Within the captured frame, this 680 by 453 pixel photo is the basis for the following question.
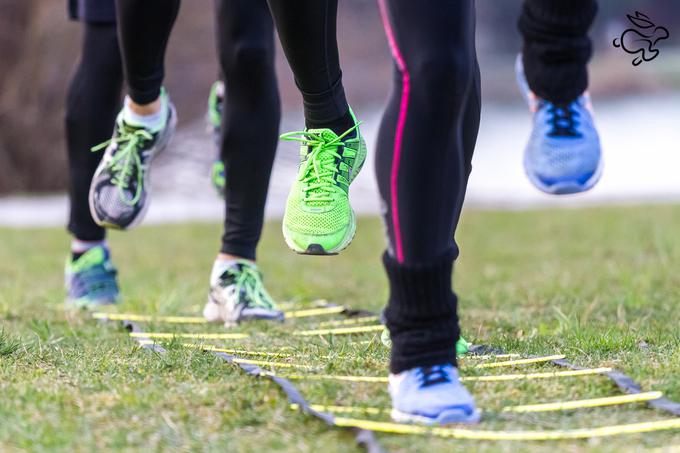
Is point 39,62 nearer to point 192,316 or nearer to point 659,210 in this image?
point 659,210

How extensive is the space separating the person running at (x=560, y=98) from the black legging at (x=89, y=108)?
150cm

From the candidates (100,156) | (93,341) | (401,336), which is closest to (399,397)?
(401,336)

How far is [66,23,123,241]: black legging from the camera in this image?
3740mm

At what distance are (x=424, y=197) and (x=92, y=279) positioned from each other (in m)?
2.23

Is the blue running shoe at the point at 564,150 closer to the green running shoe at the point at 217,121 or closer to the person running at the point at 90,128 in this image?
the green running shoe at the point at 217,121

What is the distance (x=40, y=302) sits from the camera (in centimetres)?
410

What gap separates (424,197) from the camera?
1954 mm

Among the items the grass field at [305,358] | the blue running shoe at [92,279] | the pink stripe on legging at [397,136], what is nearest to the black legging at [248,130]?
the grass field at [305,358]

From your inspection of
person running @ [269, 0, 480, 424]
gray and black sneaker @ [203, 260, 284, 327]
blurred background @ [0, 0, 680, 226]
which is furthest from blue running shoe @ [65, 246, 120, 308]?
blurred background @ [0, 0, 680, 226]

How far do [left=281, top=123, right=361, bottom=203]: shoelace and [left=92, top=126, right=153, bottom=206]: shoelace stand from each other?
3.03 ft

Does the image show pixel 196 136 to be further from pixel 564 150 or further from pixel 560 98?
pixel 564 150

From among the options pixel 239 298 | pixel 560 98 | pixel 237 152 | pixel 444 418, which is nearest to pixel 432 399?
pixel 444 418

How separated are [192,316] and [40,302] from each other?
0.80 meters

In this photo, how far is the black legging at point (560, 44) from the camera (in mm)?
2871
